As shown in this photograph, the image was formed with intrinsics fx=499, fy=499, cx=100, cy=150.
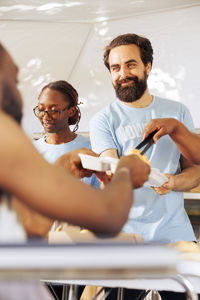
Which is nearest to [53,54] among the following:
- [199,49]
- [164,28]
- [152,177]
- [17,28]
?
[17,28]

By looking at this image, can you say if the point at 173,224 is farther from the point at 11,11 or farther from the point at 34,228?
the point at 11,11

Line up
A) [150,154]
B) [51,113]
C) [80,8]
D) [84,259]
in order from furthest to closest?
1. [80,8]
2. [51,113]
3. [150,154]
4. [84,259]

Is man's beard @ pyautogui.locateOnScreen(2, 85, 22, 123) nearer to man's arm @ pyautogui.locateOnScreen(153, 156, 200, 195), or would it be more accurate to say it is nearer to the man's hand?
the man's hand

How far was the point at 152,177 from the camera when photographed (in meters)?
1.19

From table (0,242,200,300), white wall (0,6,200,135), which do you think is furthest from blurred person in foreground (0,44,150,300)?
white wall (0,6,200,135)

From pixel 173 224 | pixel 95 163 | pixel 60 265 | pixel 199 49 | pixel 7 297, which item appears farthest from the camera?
pixel 199 49

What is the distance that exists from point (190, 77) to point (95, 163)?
174 cm

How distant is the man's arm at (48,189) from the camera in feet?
1.76

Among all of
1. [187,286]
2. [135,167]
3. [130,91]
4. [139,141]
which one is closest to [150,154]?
[139,141]

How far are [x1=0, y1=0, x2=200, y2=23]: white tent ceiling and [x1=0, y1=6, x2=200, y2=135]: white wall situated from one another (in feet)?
0.12

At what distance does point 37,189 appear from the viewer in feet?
1.79

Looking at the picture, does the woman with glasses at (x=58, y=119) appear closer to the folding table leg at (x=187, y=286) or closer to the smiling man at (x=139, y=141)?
the smiling man at (x=139, y=141)

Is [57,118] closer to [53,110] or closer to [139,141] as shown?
[53,110]

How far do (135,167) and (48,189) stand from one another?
23cm
